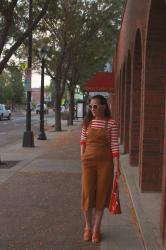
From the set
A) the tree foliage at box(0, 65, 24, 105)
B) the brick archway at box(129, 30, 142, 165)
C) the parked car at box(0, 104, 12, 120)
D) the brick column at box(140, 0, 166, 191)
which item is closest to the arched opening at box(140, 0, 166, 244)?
the brick column at box(140, 0, 166, 191)

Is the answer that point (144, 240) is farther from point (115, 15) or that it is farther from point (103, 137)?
point (115, 15)

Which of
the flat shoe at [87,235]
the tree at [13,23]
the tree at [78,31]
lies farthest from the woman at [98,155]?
the tree at [78,31]

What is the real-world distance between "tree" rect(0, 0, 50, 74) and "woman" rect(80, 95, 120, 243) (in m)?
8.80

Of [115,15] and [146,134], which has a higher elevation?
[115,15]

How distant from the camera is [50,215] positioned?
347 inches

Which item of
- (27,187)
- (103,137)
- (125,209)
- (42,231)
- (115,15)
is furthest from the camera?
(115,15)

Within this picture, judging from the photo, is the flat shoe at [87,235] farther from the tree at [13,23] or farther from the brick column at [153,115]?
the tree at [13,23]

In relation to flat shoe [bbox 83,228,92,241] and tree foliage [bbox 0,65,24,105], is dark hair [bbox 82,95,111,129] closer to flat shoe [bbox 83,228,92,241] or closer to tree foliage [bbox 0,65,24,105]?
flat shoe [bbox 83,228,92,241]

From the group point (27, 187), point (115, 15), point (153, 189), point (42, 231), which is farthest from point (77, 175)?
point (115, 15)

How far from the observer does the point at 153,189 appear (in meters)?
10.9

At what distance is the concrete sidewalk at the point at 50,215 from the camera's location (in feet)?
23.4

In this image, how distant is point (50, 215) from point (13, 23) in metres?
9.83

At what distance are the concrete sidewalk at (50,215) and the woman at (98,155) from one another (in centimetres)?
46

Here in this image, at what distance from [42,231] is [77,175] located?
616 cm
